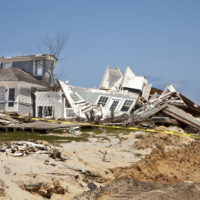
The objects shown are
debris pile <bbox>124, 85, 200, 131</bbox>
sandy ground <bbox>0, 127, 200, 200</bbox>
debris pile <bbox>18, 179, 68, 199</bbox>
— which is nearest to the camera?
debris pile <bbox>18, 179, 68, 199</bbox>

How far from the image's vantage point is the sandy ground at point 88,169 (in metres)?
8.56

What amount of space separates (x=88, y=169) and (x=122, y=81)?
24.6 metres

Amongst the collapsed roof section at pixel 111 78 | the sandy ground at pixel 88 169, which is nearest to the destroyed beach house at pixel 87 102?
the collapsed roof section at pixel 111 78

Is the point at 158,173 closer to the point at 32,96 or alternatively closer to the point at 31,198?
the point at 31,198

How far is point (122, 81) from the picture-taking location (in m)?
35.4

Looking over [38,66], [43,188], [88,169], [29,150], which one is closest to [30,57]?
[38,66]

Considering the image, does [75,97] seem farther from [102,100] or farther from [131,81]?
[131,81]

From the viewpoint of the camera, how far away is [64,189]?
8.80 metres

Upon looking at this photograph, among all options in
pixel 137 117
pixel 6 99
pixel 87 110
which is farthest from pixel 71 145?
pixel 6 99

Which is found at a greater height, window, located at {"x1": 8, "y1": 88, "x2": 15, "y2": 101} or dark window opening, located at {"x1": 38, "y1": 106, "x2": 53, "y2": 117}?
window, located at {"x1": 8, "y1": 88, "x2": 15, "y2": 101}

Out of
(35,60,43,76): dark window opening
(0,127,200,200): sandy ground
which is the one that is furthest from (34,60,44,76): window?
(0,127,200,200): sandy ground

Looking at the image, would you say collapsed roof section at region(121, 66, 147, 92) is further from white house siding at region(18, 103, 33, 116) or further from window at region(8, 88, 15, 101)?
window at region(8, 88, 15, 101)

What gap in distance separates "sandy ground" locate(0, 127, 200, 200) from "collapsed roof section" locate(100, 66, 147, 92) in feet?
63.9

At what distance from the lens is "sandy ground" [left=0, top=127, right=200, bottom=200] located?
8562 millimetres
